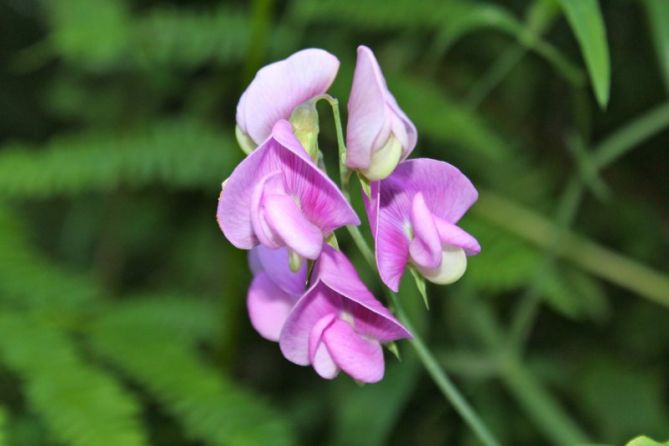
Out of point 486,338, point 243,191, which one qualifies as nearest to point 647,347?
point 486,338

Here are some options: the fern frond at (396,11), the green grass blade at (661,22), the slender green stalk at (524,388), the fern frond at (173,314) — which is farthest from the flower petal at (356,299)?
the fern frond at (396,11)

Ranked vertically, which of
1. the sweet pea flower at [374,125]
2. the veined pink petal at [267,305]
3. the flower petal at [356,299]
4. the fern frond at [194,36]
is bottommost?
the fern frond at [194,36]

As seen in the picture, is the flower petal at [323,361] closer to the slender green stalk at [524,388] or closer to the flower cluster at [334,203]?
the flower cluster at [334,203]

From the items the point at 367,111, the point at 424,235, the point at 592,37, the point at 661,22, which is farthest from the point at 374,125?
the point at 661,22

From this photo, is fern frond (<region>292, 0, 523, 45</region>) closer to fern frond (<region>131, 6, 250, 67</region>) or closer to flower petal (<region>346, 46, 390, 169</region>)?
fern frond (<region>131, 6, 250, 67</region>)

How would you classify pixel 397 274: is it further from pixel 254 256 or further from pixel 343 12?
pixel 343 12

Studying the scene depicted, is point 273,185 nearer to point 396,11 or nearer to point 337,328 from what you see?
point 337,328
